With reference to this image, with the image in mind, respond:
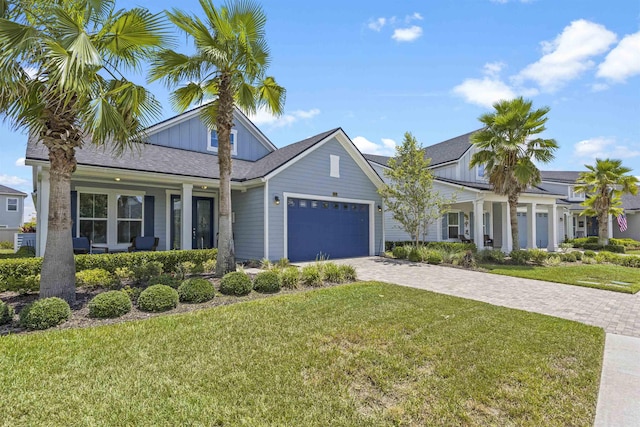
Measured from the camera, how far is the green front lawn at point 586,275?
364 inches

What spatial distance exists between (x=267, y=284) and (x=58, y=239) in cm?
398

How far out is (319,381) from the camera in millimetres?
3527

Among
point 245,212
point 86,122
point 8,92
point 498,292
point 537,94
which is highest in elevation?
point 537,94

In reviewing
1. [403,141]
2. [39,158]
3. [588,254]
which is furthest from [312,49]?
[588,254]

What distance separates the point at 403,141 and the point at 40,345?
1371cm

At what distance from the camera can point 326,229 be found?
14430mm

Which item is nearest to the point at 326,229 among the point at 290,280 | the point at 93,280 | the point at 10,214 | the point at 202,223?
the point at 202,223

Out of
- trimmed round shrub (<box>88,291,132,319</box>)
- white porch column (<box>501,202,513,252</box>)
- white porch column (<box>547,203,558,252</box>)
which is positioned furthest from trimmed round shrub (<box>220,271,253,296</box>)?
white porch column (<box>547,203,558,252</box>)

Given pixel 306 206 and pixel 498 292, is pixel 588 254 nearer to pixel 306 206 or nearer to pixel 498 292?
pixel 498 292

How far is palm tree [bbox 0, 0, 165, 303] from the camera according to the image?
208 inches

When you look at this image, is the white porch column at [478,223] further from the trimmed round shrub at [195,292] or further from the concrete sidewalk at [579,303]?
the trimmed round shrub at [195,292]

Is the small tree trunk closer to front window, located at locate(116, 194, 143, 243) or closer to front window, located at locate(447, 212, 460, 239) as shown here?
front window, located at locate(447, 212, 460, 239)

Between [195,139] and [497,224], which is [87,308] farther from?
[497,224]

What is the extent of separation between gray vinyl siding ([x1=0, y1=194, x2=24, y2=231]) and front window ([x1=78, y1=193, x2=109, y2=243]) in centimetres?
3233
